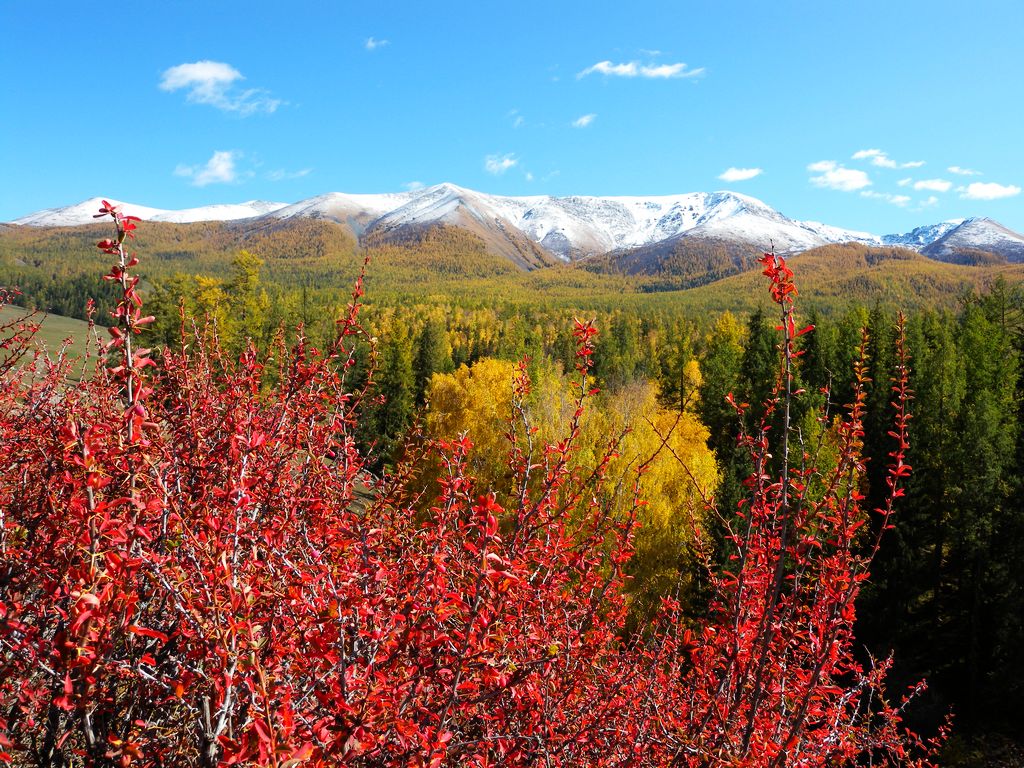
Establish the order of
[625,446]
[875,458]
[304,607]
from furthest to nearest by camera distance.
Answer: [875,458]
[625,446]
[304,607]

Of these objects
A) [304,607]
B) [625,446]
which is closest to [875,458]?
[625,446]

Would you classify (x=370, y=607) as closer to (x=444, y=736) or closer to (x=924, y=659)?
(x=444, y=736)

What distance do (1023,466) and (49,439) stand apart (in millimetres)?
Answer: 22142

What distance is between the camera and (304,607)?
2.07 m

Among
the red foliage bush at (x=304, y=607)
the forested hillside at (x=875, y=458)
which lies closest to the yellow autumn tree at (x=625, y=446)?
the forested hillside at (x=875, y=458)

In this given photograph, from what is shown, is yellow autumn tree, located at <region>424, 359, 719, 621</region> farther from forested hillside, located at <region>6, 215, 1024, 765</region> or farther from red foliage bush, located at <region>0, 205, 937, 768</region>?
red foliage bush, located at <region>0, 205, 937, 768</region>

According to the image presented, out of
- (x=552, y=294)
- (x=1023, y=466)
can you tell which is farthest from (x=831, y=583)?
(x=552, y=294)

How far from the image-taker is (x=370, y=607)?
206 centimetres

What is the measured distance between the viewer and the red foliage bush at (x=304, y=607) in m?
1.71

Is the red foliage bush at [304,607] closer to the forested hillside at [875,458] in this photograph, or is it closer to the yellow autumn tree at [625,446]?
the forested hillside at [875,458]

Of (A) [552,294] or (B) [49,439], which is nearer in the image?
(B) [49,439]

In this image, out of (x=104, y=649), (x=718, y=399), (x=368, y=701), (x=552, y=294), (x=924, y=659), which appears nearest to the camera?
(x=104, y=649)

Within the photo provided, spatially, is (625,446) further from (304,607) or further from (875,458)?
(304,607)

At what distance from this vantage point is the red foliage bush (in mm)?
1705
